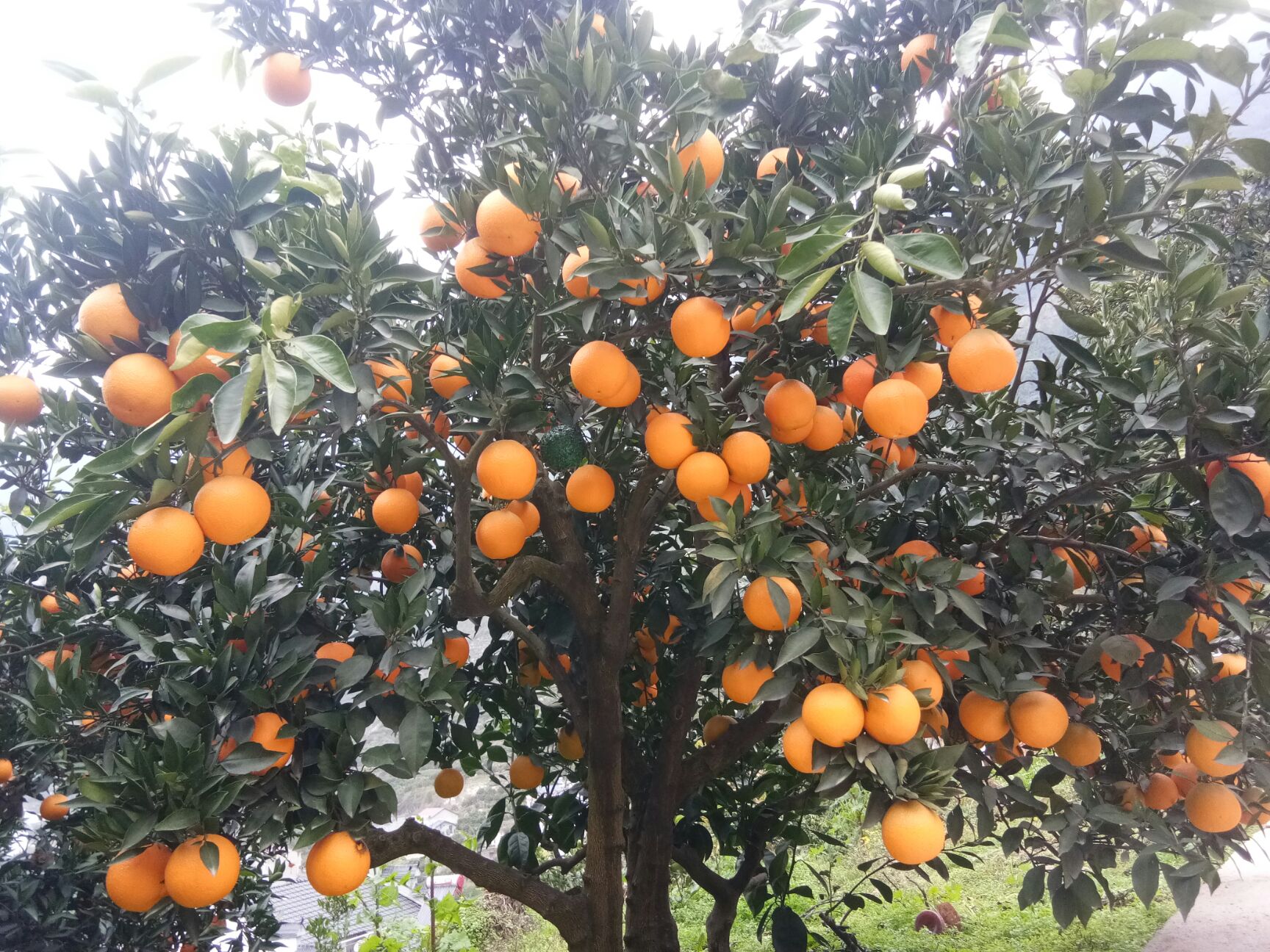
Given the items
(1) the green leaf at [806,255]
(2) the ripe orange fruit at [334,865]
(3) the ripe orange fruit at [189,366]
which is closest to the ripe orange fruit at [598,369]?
(1) the green leaf at [806,255]

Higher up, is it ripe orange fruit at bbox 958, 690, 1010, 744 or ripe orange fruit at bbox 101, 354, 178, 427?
ripe orange fruit at bbox 101, 354, 178, 427

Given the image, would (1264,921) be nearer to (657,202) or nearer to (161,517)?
(657,202)

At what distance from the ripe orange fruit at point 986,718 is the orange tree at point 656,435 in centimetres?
1

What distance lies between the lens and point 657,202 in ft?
4.81

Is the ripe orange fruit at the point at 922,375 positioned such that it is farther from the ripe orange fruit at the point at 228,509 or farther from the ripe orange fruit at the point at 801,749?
the ripe orange fruit at the point at 228,509

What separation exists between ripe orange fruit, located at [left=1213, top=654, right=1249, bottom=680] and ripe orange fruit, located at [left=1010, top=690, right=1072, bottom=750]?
0.43 metres

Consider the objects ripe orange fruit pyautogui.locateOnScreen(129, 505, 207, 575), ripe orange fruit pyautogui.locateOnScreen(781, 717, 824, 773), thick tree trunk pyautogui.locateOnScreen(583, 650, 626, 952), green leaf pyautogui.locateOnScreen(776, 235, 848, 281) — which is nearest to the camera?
green leaf pyautogui.locateOnScreen(776, 235, 848, 281)

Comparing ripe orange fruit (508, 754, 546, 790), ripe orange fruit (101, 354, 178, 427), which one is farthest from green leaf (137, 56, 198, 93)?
ripe orange fruit (508, 754, 546, 790)

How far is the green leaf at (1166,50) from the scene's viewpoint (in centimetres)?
108

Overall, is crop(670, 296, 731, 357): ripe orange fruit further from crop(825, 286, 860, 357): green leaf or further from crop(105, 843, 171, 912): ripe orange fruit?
crop(105, 843, 171, 912): ripe orange fruit

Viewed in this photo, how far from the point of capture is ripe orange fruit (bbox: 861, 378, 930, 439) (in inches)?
51.0

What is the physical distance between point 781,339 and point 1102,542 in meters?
0.94

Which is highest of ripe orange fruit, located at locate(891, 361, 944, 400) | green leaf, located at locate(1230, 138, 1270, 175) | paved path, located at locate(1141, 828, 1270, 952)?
green leaf, located at locate(1230, 138, 1270, 175)

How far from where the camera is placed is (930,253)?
3.08ft
